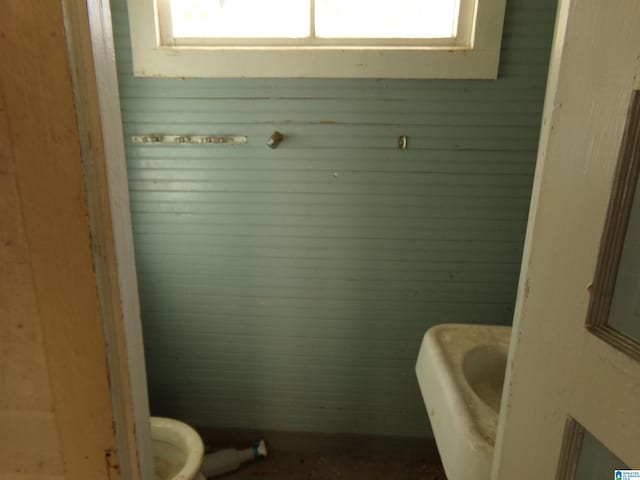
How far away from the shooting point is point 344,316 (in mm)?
1682

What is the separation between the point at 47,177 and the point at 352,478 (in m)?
1.77

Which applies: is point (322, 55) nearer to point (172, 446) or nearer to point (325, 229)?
point (325, 229)

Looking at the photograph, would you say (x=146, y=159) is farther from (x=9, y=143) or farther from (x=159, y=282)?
(x=9, y=143)

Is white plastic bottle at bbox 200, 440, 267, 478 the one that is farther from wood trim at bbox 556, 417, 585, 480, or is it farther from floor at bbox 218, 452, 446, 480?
wood trim at bbox 556, 417, 585, 480

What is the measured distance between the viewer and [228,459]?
69.2 inches

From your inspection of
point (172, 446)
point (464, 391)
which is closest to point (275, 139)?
point (464, 391)

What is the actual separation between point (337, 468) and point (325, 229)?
1.08 m

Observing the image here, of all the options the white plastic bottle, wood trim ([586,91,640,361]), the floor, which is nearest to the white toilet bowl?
the white plastic bottle

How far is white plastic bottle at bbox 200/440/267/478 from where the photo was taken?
1727 millimetres

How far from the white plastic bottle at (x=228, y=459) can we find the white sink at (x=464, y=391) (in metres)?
0.98

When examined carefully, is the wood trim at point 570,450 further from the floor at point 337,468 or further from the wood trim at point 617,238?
the floor at point 337,468

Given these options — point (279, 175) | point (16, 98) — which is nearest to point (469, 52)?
point (279, 175)

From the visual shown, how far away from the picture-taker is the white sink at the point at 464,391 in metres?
0.86

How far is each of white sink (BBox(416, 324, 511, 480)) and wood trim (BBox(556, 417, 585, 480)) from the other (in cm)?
35
